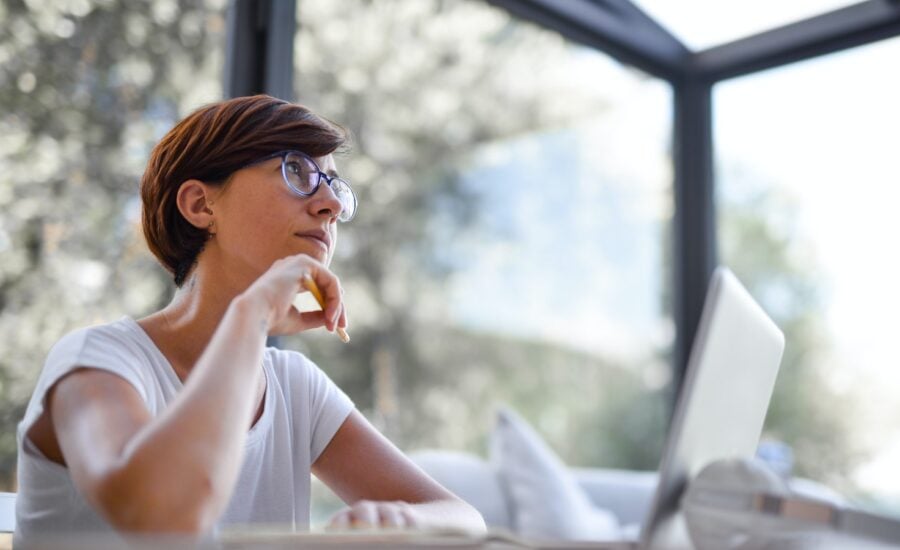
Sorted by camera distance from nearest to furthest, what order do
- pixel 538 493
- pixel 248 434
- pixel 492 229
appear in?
1. pixel 248 434
2. pixel 538 493
3. pixel 492 229

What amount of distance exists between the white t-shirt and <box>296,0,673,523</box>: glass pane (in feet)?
5.82

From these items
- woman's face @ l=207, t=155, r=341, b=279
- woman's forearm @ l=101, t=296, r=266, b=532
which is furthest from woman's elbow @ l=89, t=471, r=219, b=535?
woman's face @ l=207, t=155, r=341, b=279

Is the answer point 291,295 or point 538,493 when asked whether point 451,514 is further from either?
point 538,493

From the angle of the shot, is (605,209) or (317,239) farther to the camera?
(605,209)

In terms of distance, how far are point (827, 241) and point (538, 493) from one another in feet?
6.32

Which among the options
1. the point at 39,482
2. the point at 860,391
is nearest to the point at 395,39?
the point at 860,391

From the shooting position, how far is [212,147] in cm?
156

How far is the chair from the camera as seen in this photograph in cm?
155

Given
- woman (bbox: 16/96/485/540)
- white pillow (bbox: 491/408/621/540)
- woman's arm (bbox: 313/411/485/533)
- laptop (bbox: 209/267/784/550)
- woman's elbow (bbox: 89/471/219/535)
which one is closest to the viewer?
laptop (bbox: 209/267/784/550)

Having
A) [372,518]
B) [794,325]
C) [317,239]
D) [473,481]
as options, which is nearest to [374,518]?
[372,518]

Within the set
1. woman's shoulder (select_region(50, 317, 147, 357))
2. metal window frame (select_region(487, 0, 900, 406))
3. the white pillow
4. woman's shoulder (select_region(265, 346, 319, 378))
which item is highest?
metal window frame (select_region(487, 0, 900, 406))

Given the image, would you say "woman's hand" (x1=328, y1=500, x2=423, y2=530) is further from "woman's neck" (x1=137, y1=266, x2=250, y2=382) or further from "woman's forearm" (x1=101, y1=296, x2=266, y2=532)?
"woman's neck" (x1=137, y1=266, x2=250, y2=382)

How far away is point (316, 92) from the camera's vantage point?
341cm

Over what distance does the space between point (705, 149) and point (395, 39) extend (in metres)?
1.67
